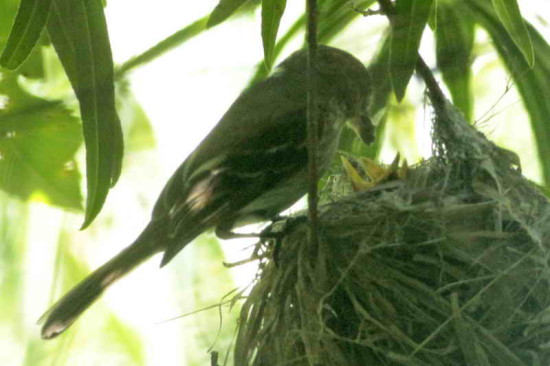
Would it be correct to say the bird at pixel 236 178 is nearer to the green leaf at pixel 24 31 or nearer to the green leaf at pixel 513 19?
the green leaf at pixel 513 19

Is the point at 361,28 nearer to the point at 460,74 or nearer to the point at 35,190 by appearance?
the point at 460,74

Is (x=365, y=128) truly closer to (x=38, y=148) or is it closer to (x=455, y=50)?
(x=455, y=50)

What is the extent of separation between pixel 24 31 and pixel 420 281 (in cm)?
71

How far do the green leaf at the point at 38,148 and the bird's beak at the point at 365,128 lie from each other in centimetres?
59

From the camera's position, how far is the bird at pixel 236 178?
1.86m

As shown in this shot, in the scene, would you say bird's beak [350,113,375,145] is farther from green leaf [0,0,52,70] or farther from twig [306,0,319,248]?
green leaf [0,0,52,70]

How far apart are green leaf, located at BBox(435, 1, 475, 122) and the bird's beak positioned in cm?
18

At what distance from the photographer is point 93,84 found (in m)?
1.54

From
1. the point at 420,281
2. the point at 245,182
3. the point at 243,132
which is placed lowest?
the point at 420,281

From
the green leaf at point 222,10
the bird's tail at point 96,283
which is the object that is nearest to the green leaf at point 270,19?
the green leaf at point 222,10

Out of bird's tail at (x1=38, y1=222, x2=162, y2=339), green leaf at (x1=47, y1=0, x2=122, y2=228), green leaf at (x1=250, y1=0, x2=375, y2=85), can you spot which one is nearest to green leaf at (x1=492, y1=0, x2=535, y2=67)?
green leaf at (x1=250, y1=0, x2=375, y2=85)

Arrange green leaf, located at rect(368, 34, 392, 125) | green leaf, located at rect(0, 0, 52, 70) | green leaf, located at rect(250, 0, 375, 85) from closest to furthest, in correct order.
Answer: green leaf, located at rect(0, 0, 52, 70), green leaf, located at rect(250, 0, 375, 85), green leaf, located at rect(368, 34, 392, 125)

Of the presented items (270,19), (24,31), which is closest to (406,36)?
(270,19)

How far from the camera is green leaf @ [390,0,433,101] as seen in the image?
1.62 metres
